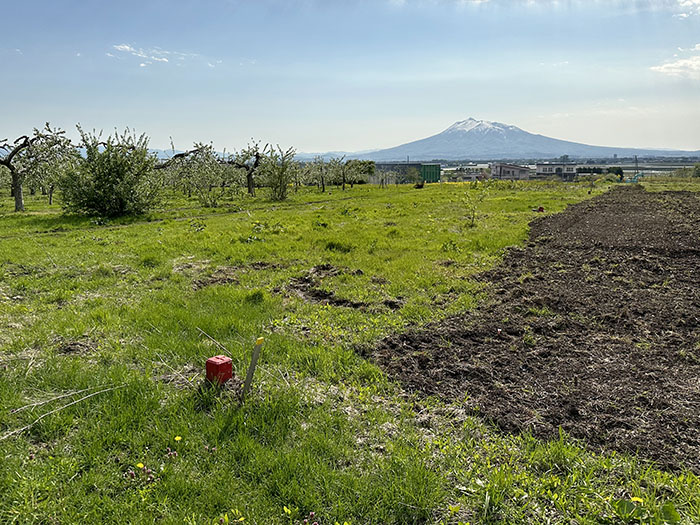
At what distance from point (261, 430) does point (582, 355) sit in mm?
4298

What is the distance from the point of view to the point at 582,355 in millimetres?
5555

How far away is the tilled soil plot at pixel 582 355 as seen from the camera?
4.12 m

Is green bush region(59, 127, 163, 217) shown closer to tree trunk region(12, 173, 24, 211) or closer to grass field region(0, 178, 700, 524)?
tree trunk region(12, 173, 24, 211)

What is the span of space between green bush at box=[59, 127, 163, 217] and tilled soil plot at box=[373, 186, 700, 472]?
64.4ft

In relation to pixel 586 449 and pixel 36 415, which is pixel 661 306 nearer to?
pixel 586 449

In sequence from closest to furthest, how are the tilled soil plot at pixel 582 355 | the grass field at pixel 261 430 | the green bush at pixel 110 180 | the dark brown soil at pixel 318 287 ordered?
1. the grass field at pixel 261 430
2. the tilled soil plot at pixel 582 355
3. the dark brown soil at pixel 318 287
4. the green bush at pixel 110 180

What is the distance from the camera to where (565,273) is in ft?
31.6

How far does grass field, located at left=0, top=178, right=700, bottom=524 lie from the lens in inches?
125

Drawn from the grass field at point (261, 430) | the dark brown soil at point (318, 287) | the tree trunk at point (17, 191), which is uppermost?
the tree trunk at point (17, 191)

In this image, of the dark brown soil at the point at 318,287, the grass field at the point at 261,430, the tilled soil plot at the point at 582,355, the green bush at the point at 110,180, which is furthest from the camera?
the green bush at the point at 110,180

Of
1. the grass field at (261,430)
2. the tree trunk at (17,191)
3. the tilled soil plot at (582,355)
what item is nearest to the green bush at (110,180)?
the tree trunk at (17,191)

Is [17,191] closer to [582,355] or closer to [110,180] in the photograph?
[110,180]

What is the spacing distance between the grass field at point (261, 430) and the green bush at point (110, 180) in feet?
45.9

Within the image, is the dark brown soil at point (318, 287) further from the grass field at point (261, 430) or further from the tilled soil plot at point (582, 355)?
the tilled soil plot at point (582, 355)
